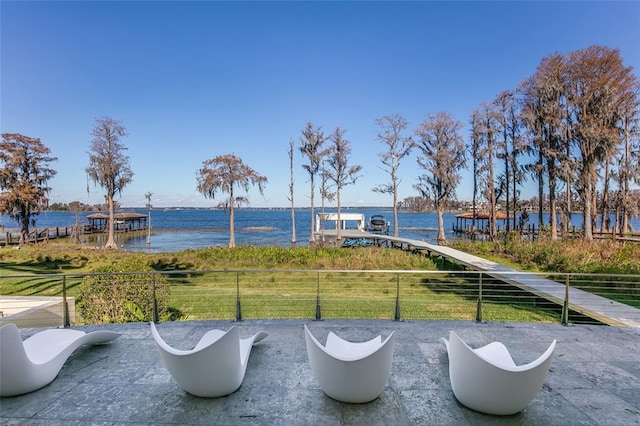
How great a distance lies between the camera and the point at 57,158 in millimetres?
22859

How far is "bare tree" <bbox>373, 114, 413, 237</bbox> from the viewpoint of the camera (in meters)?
23.6

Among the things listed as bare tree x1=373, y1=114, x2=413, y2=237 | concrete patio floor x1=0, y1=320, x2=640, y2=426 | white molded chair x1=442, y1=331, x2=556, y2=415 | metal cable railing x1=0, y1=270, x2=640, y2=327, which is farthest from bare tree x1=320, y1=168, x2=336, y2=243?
white molded chair x1=442, y1=331, x2=556, y2=415

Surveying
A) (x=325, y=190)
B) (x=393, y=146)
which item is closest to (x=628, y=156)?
(x=393, y=146)

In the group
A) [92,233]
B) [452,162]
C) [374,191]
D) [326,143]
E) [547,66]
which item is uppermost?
[547,66]

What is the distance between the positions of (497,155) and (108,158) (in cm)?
2600

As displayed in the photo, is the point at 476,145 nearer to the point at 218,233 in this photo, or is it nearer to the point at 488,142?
the point at 488,142

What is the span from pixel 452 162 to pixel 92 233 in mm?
39303

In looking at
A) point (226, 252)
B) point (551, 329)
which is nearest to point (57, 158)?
point (226, 252)

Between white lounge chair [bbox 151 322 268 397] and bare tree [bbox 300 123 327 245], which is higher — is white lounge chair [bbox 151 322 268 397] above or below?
below

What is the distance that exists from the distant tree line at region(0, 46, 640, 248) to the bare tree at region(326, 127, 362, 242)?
8 centimetres

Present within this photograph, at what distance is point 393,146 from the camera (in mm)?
24203

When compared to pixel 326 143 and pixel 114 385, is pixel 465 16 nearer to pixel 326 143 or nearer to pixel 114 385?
pixel 114 385

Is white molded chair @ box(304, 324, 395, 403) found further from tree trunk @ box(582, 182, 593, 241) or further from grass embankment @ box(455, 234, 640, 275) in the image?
tree trunk @ box(582, 182, 593, 241)

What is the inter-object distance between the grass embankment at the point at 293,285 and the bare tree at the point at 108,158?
6.52 meters
